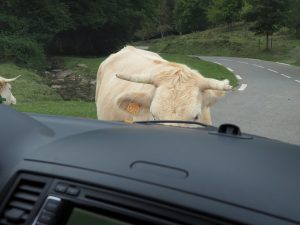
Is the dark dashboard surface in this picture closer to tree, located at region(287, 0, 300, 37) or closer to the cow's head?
the cow's head

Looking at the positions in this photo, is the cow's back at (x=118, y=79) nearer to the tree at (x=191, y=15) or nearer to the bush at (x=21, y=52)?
the bush at (x=21, y=52)

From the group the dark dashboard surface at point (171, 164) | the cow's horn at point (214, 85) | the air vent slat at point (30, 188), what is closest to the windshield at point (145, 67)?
the cow's horn at point (214, 85)

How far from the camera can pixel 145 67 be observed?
714cm

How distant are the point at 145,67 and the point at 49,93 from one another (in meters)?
14.0

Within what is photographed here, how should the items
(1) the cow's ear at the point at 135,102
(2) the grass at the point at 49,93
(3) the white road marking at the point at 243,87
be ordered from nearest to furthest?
1. (1) the cow's ear at the point at 135,102
2. (2) the grass at the point at 49,93
3. (3) the white road marking at the point at 243,87

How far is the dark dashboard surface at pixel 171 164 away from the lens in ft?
5.57

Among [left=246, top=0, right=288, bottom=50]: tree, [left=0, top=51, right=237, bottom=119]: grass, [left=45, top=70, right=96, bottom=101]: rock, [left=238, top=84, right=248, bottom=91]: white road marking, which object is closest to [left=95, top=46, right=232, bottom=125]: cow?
[left=0, top=51, right=237, bottom=119]: grass

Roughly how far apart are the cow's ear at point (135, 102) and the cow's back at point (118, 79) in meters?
0.09

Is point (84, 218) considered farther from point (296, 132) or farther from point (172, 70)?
point (296, 132)

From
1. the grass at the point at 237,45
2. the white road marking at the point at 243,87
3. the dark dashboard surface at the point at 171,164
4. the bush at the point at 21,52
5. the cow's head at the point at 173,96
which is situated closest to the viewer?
the dark dashboard surface at the point at 171,164

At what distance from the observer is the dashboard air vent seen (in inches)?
78.5

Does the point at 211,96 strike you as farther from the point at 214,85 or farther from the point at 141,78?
the point at 141,78

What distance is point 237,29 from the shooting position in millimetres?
67938

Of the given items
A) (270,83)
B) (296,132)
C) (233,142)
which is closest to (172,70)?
(233,142)
